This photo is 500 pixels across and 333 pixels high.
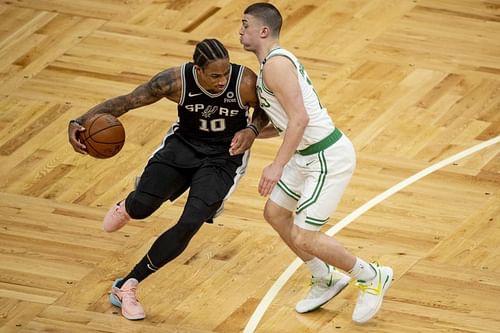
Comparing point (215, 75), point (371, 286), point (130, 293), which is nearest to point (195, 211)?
point (130, 293)

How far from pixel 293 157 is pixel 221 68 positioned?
673mm

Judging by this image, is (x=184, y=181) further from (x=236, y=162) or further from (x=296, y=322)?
(x=296, y=322)

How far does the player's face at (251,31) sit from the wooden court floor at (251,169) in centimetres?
173

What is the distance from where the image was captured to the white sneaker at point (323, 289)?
8141 mm

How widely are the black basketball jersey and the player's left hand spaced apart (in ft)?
0.42

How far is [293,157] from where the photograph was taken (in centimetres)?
777

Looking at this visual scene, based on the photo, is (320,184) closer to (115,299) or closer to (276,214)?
(276,214)

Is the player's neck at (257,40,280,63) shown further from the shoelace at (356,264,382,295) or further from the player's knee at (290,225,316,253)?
the shoelace at (356,264,382,295)

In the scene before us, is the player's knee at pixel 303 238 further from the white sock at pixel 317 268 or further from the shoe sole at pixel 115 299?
the shoe sole at pixel 115 299

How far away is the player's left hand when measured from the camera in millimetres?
7801

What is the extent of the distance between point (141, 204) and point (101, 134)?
1.56 ft

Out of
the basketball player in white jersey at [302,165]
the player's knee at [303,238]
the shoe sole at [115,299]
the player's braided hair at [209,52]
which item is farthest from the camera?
the shoe sole at [115,299]

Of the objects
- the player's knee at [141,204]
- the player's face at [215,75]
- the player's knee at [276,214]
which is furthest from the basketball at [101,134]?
the player's knee at [276,214]

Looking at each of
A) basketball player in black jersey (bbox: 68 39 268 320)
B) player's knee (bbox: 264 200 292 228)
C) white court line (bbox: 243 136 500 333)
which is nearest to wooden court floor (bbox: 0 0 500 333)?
A: white court line (bbox: 243 136 500 333)
